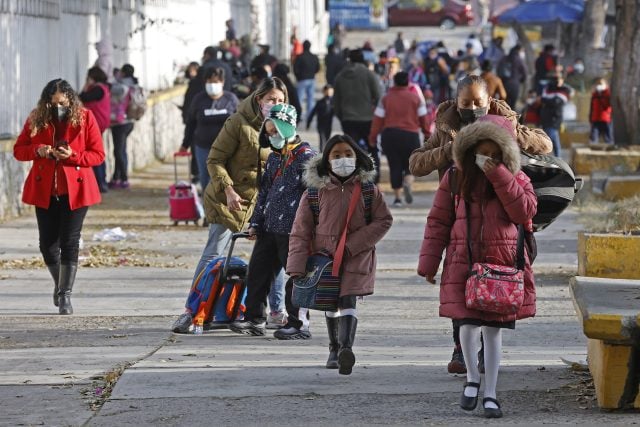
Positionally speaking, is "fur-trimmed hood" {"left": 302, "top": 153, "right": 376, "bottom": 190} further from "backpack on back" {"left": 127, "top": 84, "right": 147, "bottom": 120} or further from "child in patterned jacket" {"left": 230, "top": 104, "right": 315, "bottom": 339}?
"backpack on back" {"left": 127, "top": 84, "right": 147, "bottom": 120}

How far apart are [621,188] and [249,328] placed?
954cm

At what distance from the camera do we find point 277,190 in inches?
383

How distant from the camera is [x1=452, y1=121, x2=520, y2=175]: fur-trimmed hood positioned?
7.44 m

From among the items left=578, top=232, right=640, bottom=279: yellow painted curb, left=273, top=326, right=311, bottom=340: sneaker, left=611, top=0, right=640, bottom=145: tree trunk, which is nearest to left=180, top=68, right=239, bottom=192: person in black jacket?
left=273, top=326, right=311, bottom=340: sneaker

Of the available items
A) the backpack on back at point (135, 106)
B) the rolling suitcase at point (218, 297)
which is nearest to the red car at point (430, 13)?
the backpack on back at point (135, 106)

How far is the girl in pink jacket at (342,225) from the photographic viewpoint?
8.70 m

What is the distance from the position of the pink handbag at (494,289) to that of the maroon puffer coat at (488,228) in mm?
76

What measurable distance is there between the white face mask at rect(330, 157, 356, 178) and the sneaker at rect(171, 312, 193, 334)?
7.15 ft

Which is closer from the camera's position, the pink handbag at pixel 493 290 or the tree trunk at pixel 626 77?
the pink handbag at pixel 493 290

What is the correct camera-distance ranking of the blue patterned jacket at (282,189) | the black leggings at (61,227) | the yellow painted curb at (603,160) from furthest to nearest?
the yellow painted curb at (603,160), the black leggings at (61,227), the blue patterned jacket at (282,189)

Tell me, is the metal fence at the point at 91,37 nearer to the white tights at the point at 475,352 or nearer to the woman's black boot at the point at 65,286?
the woman's black boot at the point at 65,286

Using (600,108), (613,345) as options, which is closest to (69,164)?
(613,345)

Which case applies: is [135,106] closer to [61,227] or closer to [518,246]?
[61,227]

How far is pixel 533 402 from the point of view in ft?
25.6
